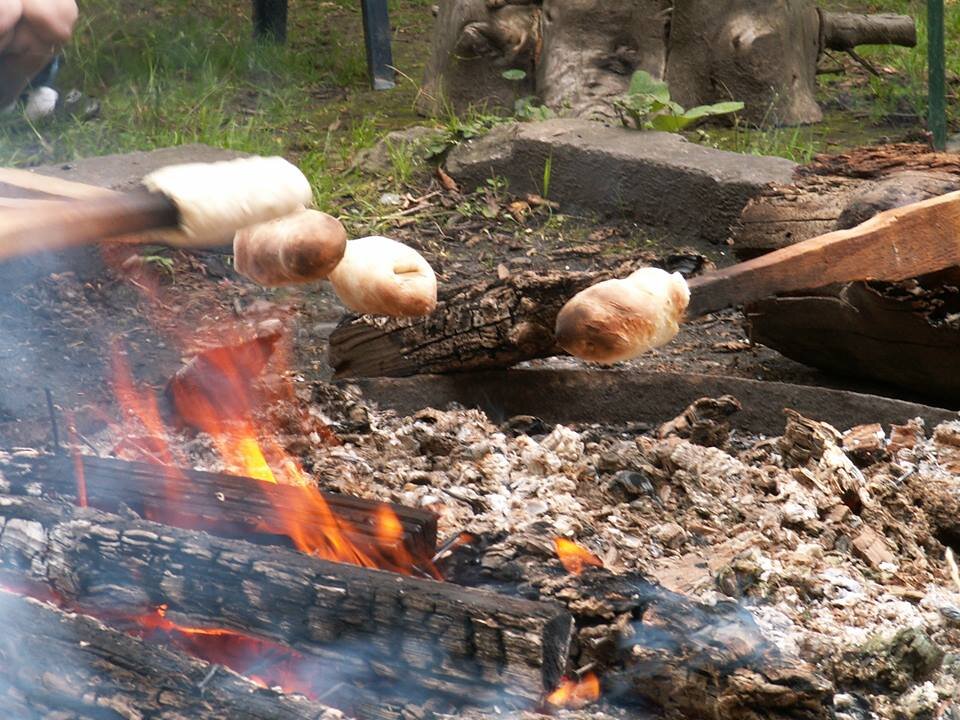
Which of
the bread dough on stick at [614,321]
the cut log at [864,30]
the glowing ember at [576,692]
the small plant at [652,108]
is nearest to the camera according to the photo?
the glowing ember at [576,692]

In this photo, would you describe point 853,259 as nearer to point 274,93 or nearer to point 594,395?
point 594,395

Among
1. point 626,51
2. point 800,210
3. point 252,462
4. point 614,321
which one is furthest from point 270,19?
point 614,321

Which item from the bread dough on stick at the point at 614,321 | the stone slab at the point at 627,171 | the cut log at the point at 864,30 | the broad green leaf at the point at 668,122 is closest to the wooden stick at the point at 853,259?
the bread dough on stick at the point at 614,321

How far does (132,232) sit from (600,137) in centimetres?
372

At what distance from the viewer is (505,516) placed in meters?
2.71

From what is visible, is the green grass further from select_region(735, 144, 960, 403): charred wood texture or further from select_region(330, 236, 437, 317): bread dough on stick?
select_region(330, 236, 437, 317): bread dough on stick

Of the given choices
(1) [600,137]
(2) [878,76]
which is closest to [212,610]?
(1) [600,137]

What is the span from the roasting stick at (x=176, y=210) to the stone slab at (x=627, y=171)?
3.00 metres

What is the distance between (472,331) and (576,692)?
1481 millimetres

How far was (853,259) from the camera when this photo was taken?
293cm

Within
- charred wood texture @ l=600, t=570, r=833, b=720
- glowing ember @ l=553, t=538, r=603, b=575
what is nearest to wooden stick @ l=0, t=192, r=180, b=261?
Result: glowing ember @ l=553, t=538, r=603, b=575

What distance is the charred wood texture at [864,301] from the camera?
11.3ft

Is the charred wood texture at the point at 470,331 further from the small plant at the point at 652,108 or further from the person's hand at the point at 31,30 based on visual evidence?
the small plant at the point at 652,108

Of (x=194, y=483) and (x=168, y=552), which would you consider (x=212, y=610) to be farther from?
(x=194, y=483)
